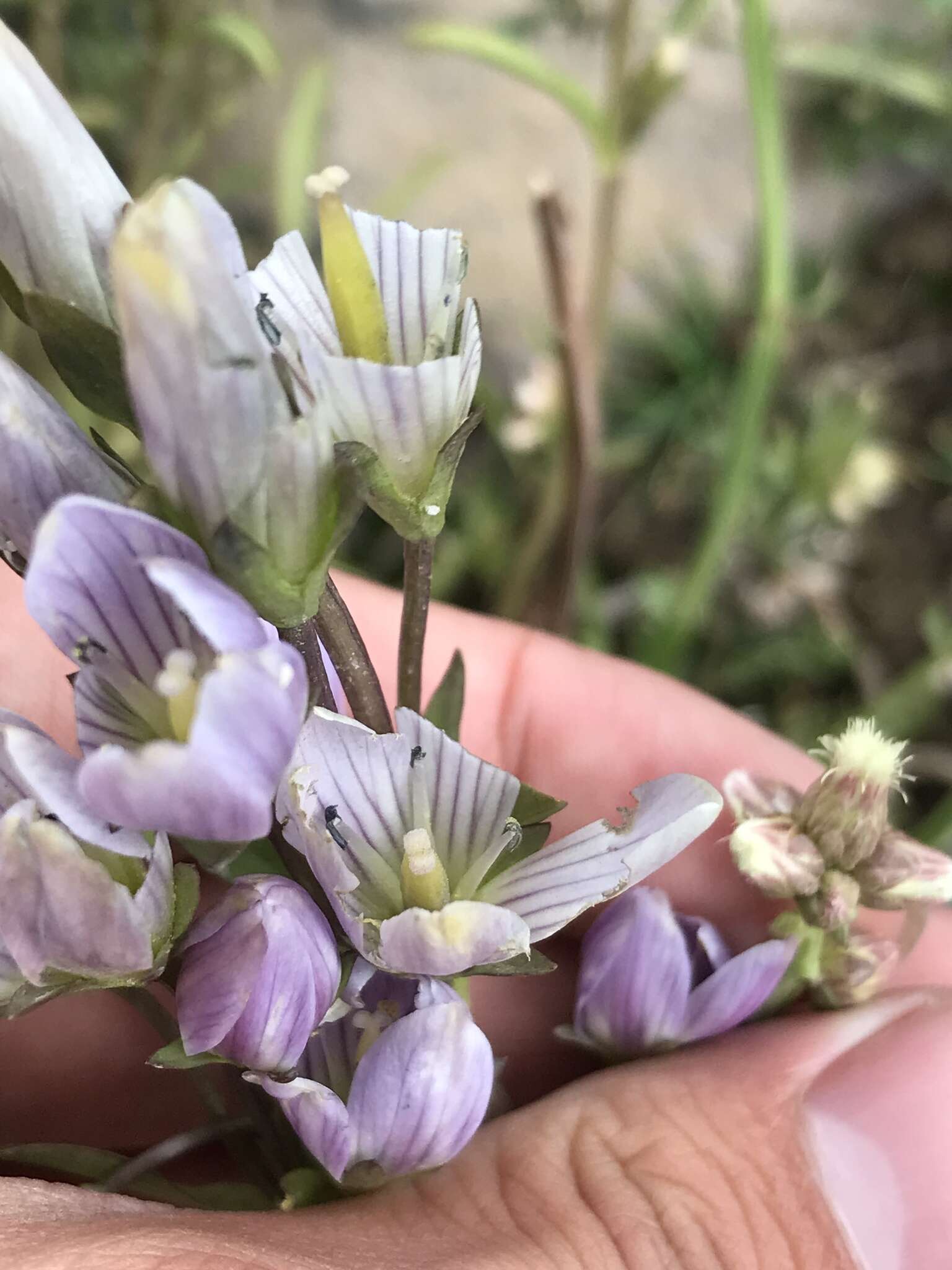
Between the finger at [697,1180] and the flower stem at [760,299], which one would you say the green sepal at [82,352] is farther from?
the flower stem at [760,299]

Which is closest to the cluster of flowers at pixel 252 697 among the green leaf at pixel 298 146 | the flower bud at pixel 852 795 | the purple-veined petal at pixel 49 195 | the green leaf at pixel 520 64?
the purple-veined petal at pixel 49 195

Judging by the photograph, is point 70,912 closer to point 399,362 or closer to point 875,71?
point 399,362

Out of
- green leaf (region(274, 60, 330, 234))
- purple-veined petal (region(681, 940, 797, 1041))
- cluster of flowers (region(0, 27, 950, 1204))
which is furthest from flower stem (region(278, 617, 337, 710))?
green leaf (region(274, 60, 330, 234))

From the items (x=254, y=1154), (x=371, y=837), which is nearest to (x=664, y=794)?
(x=371, y=837)

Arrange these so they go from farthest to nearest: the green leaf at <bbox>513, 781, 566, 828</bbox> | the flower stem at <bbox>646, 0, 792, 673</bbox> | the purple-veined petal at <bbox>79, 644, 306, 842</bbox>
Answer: the flower stem at <bbox>646, 0, 792, 673</bbox> < the green leaf at <bbox>513, 781, 566, 828</bbox> < the purple-veined petal at <bbox>79, 644, 306, 842</bbox>

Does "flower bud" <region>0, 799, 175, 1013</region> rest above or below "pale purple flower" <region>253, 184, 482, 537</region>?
below

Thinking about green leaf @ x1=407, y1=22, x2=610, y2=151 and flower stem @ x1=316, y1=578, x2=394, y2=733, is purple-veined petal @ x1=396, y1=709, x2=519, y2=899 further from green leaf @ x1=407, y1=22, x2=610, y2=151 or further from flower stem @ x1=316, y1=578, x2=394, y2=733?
green leaf @ x1=407, y1=22, x2=610, y2=151
